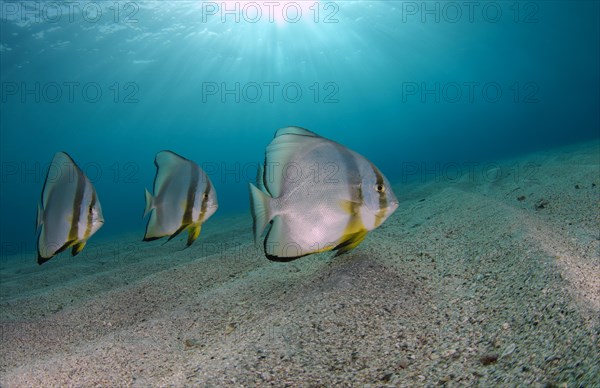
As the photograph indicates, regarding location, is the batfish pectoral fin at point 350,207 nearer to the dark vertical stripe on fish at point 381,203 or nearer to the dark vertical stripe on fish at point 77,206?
the dark vertical stripe on fish at point 381,203

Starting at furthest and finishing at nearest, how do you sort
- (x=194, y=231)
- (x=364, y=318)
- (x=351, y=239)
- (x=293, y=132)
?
(x=194, y=231) < (x=364, y=318) < (x=293, y=132) < (x=351, y=239)

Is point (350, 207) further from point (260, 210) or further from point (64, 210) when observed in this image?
point (64, 210)

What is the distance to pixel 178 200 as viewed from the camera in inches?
107

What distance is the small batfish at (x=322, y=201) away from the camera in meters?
1.76

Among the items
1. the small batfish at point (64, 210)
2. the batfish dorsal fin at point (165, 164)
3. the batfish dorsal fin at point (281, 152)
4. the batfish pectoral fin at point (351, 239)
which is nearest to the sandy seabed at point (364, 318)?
the batfish pectoral fin at point (351, 239)

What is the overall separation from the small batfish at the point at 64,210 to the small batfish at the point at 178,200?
1.44ft

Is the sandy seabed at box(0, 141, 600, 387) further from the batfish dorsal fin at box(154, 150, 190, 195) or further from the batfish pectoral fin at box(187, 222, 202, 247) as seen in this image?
the batfish dorsal fin at box(154, 150, 190, 195)

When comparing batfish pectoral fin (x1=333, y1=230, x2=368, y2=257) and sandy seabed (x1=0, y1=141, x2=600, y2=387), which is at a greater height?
batfish pectoral fin (x1=333, y1=230, x2=368, y2=257)

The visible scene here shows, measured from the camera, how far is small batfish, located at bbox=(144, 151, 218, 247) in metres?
2.69

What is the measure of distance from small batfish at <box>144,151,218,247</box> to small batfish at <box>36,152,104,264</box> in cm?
44

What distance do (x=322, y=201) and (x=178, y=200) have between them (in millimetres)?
1401

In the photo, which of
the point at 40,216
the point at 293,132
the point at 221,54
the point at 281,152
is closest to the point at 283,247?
the point at 281,152

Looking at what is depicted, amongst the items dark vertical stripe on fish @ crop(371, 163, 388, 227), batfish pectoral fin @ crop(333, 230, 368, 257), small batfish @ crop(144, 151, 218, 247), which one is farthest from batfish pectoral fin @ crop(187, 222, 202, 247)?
dark vertical stripe on fish @ crop(371, 163, 388, 227)

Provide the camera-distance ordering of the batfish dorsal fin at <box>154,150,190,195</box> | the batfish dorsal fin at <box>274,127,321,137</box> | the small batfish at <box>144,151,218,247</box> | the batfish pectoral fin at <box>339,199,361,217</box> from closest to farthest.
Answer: the batfish pectoral fin at <box>339,199,361,217</box> < the batfish dorsal fin at <box>274,127,321,137</box> < the small batfish at <box>144,151,218,247</box> < the batfish dorsal fin at <box>154,150,190,195</box>
